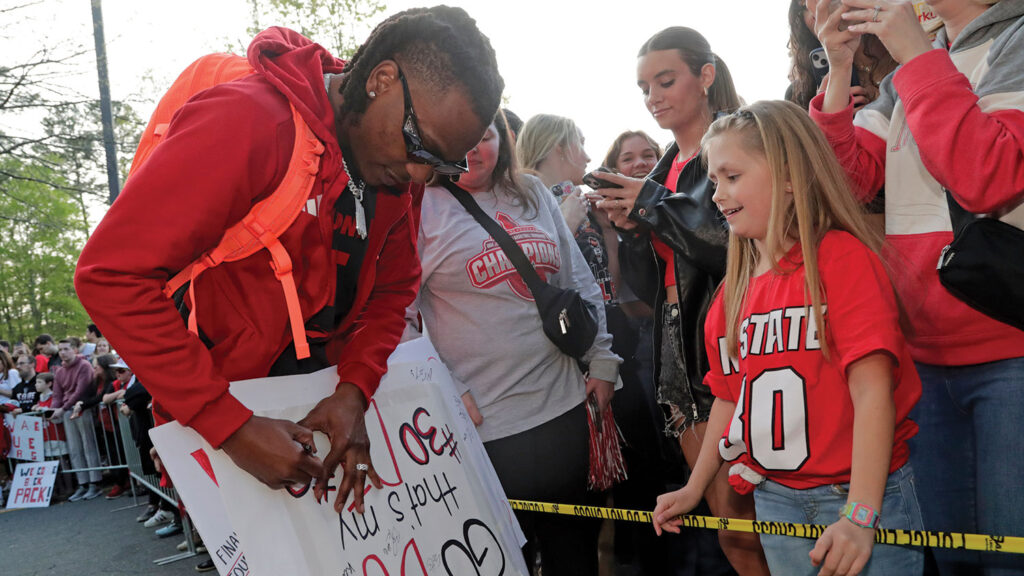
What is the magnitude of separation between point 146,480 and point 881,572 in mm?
8312

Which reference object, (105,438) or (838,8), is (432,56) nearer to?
(838,8)

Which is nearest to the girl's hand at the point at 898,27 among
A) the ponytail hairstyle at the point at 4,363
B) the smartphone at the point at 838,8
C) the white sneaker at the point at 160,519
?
the smartphone at the point at 838,8

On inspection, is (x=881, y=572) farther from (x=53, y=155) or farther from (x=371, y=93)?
(x=53, y=155)

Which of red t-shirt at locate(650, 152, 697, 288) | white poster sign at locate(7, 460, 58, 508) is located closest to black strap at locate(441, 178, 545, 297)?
red t-shirt at locate(650, 152, 697, 288)

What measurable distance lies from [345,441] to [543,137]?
2653mm

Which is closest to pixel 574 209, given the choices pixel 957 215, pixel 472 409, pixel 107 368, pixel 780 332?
pixel 472 409

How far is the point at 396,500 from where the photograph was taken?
2.06 m

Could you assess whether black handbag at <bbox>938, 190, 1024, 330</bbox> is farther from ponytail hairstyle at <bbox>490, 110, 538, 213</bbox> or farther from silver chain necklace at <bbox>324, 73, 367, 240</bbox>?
ponytail hairstyle at <bbox>490, 110, 538, 213</bbox>

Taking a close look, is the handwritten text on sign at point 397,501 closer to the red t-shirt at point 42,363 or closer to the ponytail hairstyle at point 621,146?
the ponytail hairstyle at point 621,146

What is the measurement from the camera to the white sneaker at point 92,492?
11.0m

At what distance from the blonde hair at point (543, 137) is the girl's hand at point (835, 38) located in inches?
80.5

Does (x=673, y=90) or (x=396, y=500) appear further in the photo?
(x=673, y=90)

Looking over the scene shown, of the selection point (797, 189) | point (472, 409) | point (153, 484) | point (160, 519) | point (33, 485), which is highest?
point (797, 189)

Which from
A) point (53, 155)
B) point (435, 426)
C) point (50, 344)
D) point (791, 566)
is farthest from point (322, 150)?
point (50, 344)
